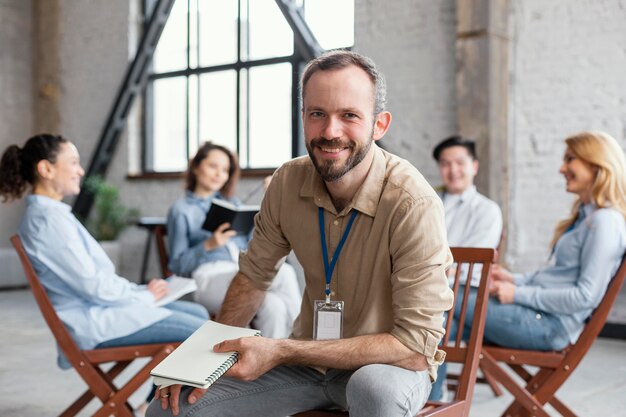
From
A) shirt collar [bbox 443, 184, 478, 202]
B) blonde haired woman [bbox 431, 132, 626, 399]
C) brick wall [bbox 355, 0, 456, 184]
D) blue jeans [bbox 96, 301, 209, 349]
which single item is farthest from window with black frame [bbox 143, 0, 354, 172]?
blue jeans [bbox 96, 301, 209, 349]

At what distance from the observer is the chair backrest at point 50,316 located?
2721 millimetres

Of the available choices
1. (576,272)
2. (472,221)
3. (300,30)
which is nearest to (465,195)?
(472,221)

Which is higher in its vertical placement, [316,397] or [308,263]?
[308,263]

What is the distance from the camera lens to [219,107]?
8.80 m

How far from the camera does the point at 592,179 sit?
3107 millimetres

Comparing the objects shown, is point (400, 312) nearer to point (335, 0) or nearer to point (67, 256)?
point (67, 256)

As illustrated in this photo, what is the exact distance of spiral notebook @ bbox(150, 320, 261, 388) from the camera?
162 cm

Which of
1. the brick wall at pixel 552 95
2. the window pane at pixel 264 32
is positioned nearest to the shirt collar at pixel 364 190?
the brick wall at pixel 552 95

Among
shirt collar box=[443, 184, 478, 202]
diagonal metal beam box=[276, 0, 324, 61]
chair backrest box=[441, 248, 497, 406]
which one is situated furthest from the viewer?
diagonal metal beam box=[276, 0, 324, 61]

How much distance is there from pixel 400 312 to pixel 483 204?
7.65 feet

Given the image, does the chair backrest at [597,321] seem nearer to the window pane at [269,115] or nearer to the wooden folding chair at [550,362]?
the wooden folding chair at [550,362]

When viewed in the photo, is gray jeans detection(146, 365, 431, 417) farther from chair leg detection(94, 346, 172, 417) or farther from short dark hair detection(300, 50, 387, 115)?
chair leg detection(94, 346, 172, 417)

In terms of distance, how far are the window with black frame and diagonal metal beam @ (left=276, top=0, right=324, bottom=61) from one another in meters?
0.09

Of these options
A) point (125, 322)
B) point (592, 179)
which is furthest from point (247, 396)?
point (592, 179)
